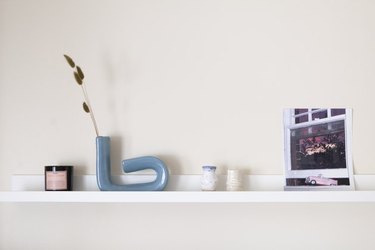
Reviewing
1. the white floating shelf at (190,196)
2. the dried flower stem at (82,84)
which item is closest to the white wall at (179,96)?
the dried flower stem at (82,84)

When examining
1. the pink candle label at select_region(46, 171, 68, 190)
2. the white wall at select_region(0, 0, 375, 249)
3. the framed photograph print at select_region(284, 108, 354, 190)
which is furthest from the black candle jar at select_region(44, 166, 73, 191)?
the framed photograph print at select_region(284, 108, 354, 190)

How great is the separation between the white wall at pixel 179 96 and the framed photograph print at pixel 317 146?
0.03 metres

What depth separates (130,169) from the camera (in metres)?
1.39

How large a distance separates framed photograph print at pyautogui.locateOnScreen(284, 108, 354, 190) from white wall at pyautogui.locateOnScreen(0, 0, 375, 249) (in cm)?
3

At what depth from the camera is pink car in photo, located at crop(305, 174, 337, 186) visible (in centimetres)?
143

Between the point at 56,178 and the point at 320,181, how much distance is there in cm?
86

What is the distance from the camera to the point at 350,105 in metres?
1.47

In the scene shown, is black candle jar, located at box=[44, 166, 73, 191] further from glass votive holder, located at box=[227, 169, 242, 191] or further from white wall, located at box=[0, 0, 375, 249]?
glass votive holder, located at box=[227, 169, 242, 191]

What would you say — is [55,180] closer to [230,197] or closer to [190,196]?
[190,196]

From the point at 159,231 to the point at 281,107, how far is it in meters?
0.59

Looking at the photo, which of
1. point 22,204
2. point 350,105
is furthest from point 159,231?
point 350,105

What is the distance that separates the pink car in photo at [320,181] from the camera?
1.43 meters

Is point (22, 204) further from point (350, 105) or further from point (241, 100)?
point (350, 105)

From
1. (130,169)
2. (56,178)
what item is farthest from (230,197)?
(56,178)
